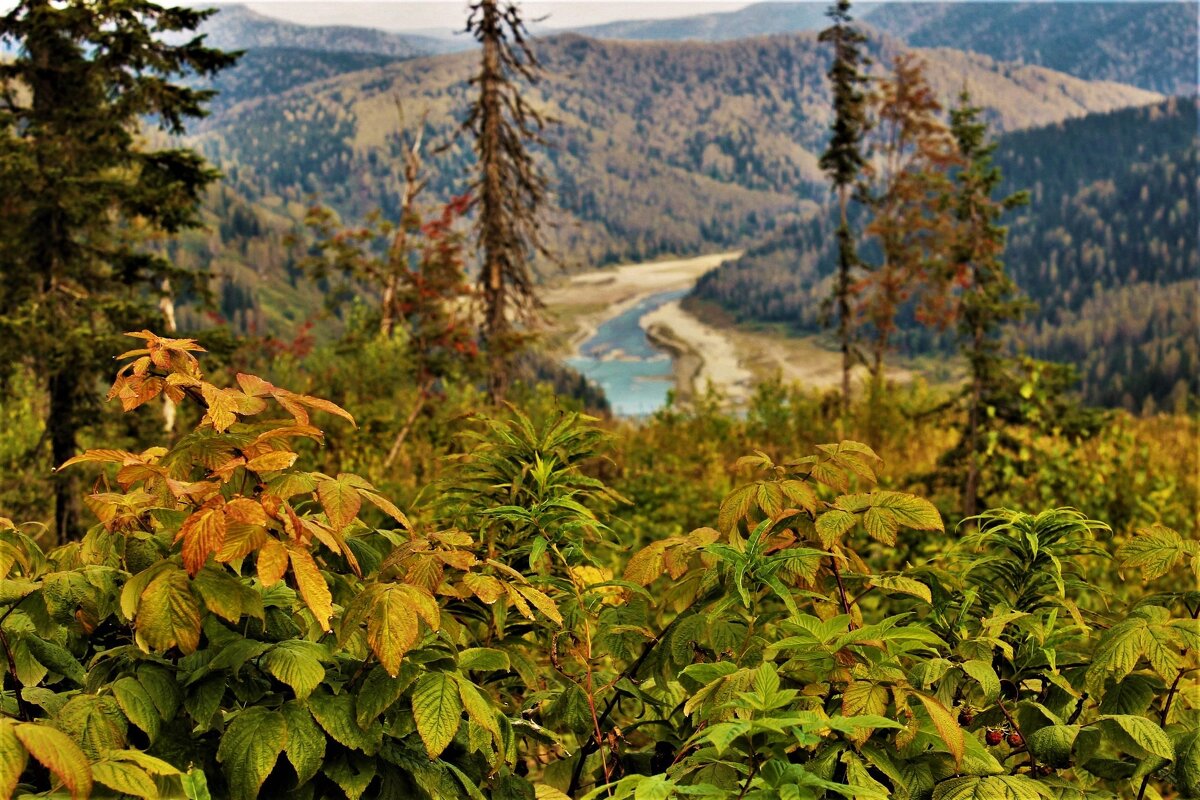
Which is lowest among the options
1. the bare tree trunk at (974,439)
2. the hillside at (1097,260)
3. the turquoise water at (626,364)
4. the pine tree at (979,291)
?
the turquoise water at (626,364)

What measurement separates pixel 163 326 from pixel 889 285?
15.0 metres

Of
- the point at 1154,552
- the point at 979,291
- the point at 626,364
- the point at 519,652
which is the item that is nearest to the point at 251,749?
the point at 519,652

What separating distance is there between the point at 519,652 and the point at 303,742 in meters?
0.64

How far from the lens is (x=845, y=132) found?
15.9 metres

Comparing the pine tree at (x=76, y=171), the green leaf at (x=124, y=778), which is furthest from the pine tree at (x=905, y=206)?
the green leaf at (x=124, y=778)

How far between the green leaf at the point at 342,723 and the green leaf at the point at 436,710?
0.10 m

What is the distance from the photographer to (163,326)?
26.8 ft

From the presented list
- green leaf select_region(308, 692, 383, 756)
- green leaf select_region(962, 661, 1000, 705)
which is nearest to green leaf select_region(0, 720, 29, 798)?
green leaf select_region(308, 692, 383, 756)

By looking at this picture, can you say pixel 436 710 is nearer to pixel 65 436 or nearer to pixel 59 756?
pixel 59 756

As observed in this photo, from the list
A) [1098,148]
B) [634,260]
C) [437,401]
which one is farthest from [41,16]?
[634,260]

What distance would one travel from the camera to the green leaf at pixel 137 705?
53.7 inches

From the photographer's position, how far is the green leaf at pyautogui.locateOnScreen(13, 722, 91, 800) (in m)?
1.08

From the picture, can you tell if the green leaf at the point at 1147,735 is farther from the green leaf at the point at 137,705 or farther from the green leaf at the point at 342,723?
the green leaf at the point at 137,705

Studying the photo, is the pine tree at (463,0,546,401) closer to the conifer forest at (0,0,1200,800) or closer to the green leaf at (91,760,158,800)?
the conifer forest at (0,0,1200,800)
